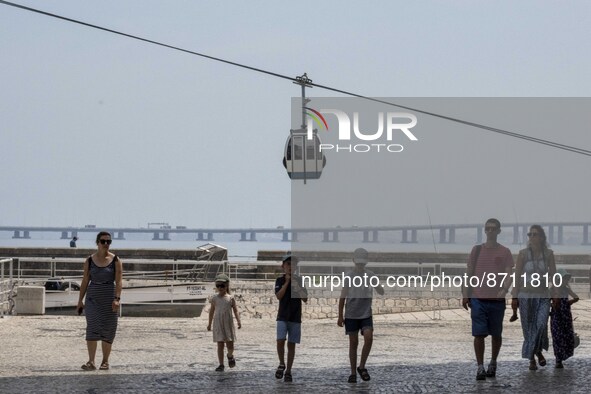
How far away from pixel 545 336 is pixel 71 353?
6418 millimetres

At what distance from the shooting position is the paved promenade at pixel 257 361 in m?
13.2

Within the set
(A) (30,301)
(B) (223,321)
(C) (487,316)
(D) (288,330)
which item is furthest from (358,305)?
(A) (30,301)

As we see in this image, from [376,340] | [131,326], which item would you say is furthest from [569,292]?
[131,326]

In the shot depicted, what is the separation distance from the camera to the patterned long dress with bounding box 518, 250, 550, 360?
566 inches

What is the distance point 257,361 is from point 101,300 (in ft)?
7.51

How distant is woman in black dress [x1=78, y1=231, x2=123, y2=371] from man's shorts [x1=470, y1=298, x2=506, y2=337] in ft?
14.3

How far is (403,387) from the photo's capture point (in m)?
13.1

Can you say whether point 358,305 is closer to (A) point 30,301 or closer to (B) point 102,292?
(B) point 102,292

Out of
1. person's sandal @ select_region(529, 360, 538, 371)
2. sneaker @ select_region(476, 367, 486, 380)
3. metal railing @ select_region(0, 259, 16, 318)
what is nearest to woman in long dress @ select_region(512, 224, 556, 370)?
person's sandal @ select_region(529, 360, 538, 371)

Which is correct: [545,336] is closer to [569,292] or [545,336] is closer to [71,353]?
[569,292]

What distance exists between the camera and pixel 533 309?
1454 centimetres

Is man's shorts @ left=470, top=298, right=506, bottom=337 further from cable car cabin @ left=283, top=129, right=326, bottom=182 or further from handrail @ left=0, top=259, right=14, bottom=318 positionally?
cable car cabin @ left=283, top=129, right=326, bottom=182

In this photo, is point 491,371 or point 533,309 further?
point 533,309

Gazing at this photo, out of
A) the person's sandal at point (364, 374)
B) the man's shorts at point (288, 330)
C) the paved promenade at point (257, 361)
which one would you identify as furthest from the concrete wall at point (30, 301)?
the person's sandal at point (364, 374)
